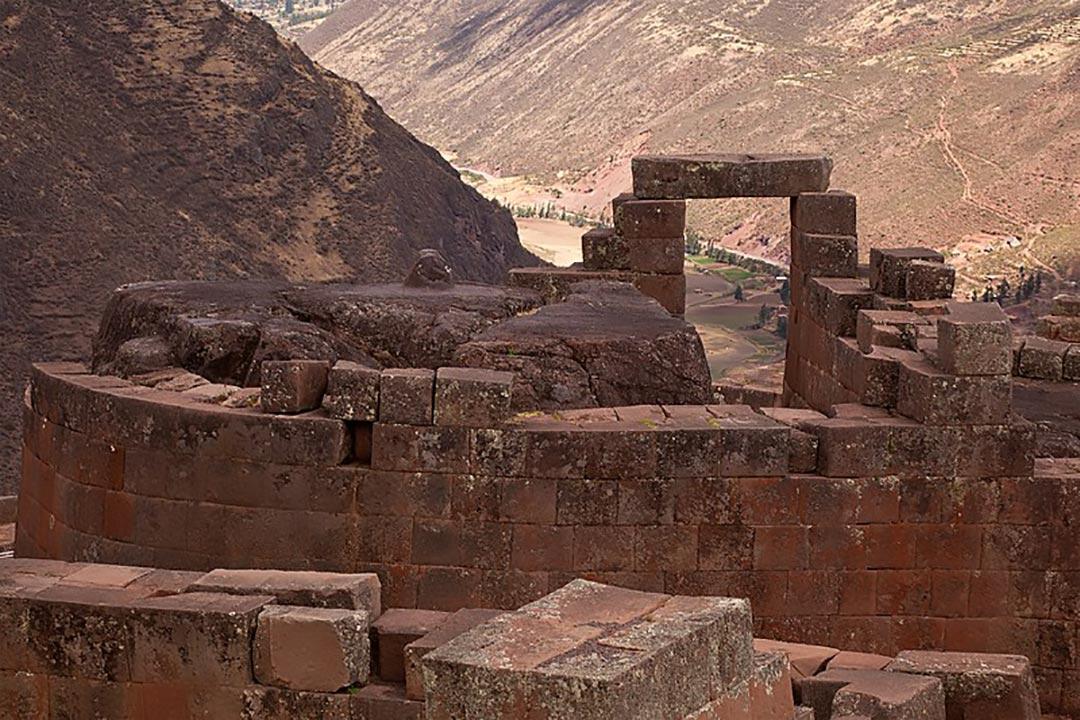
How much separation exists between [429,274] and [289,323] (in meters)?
2.20

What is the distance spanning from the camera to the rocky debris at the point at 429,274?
1772 cm

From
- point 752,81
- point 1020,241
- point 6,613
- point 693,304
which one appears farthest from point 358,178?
point 6,613

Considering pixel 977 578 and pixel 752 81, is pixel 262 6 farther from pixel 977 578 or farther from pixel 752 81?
pixel 977 578

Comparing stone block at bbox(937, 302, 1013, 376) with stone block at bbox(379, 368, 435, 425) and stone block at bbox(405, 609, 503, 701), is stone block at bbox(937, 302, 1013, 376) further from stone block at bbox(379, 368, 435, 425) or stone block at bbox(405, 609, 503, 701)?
stone block at bbox(405, 609, 503, 701)

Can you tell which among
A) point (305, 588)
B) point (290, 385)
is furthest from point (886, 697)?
point (290, 385)

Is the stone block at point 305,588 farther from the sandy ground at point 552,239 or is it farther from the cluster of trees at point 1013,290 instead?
the sandy ground at point 552,239

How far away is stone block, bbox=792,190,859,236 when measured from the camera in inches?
763

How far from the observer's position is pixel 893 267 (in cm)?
1722

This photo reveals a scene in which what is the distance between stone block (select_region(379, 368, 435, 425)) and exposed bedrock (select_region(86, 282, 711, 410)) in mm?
931

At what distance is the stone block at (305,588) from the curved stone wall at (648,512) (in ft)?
6.68

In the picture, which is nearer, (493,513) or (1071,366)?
(493,513)

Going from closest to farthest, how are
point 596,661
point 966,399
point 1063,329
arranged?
point 596,661 < point 966,399 < point 1063,329

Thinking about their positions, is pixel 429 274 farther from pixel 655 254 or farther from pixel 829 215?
pixel 829 215

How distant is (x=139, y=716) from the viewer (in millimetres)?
11039
